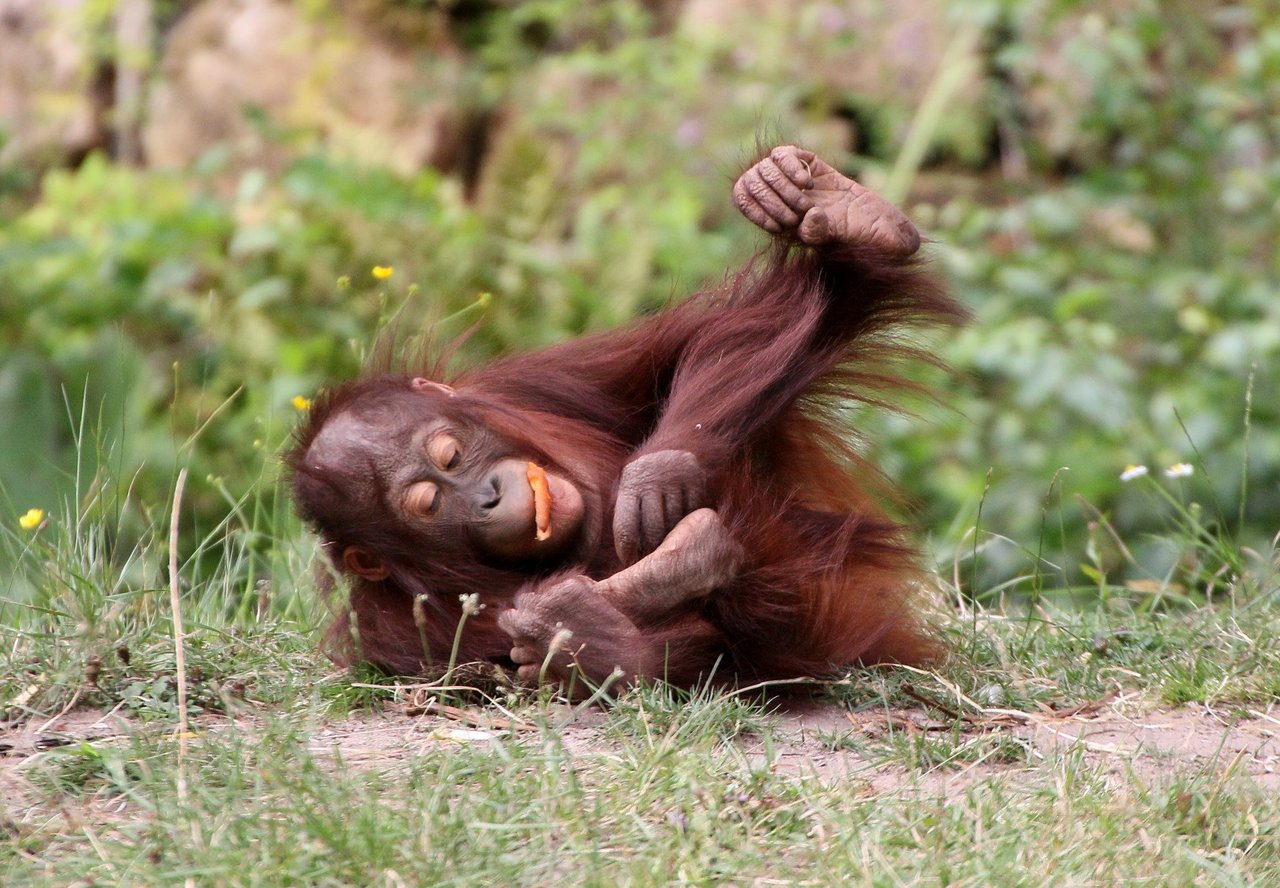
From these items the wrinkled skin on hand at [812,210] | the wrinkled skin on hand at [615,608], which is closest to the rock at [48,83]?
the wrinkled skin on hand at [812,210]

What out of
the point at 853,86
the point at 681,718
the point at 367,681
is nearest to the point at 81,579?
the point at 367,681

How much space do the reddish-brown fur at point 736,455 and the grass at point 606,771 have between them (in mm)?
115

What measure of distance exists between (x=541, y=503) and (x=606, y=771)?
76cm

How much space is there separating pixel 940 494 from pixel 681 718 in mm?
4040

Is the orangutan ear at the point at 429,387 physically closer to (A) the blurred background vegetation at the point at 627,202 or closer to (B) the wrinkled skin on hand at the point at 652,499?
(B) the wrinkled skin on hand at the point at 652,499

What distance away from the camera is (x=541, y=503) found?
300 cm

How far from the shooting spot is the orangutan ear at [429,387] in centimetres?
325

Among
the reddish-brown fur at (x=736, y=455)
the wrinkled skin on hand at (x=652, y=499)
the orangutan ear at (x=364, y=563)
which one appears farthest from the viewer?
the orangutan ear at (x=364, y=563)

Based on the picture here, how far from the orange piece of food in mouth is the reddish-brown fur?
108 mm

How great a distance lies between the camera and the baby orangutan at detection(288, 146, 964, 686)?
9.20 ft

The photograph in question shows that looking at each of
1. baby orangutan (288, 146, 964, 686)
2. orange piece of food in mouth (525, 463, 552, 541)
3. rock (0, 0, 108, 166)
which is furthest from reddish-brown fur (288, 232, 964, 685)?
rock (0, 0, 108, 166)

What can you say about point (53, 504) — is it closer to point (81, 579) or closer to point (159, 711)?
point (81, 579)

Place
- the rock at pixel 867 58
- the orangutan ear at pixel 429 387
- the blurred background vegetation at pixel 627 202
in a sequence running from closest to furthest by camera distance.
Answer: the orangutan ear at pixel 429 387, the blurred background vegetation at pixel 627 202, the rock at pixel 867 58

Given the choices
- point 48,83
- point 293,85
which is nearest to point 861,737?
point 293,85
